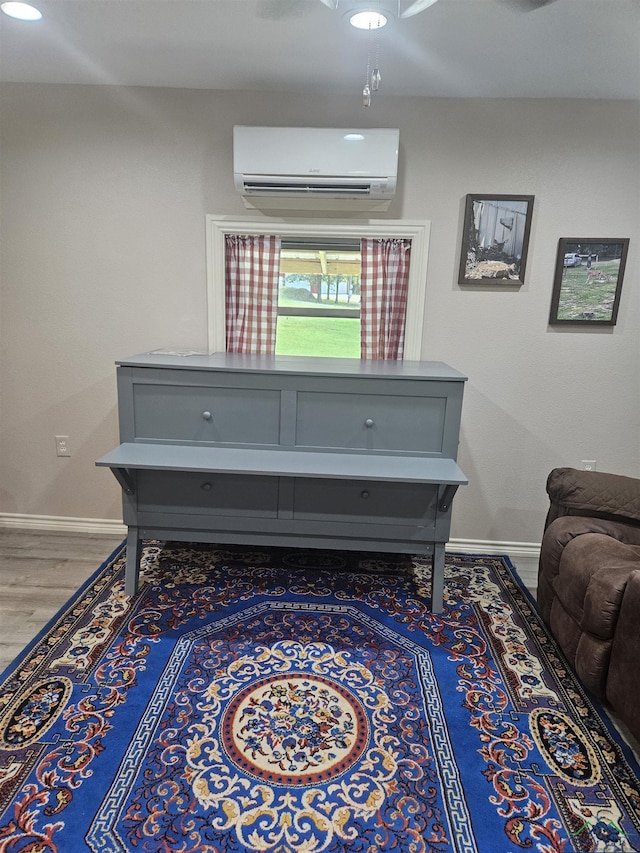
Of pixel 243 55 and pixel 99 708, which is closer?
pixel 99 708

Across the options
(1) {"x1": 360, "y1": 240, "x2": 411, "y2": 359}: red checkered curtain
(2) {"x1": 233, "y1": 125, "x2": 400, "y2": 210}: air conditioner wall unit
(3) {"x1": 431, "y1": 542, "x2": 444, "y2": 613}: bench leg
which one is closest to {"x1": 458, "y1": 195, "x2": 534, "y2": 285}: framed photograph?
(1) {"x1": 360, "y1": 240, "x2": 411, "y2": 359}: red checkered curtain

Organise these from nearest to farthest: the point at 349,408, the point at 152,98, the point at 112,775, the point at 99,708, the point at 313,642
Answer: the point at 112,775 < the point at 99,708 < the point at 313,642 < the point at 349,408 < the point at 152,98

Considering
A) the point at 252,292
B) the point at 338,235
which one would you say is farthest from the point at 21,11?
the point at 338,235

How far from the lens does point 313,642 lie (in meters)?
2.08

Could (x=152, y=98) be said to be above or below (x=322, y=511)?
above

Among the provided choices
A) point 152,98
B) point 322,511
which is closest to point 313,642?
point 322,511

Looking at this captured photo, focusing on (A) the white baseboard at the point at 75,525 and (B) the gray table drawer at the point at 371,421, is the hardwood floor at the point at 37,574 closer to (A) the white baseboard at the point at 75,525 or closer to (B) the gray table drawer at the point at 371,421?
(A) the white baseboard at the point at 75,525

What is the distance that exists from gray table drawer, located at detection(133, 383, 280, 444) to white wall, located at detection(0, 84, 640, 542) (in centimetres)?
72

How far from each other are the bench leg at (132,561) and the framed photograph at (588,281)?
8.16ft

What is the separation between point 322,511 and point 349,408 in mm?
497

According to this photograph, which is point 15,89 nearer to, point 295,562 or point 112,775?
point 295,562

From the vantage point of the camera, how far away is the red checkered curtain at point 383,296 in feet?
9.06

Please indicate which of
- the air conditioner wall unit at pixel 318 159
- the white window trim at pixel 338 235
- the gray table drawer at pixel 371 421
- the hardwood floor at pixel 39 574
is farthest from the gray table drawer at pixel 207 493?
the air conditioner wall unit at pixel 318 159

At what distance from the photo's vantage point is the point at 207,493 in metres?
2.30
